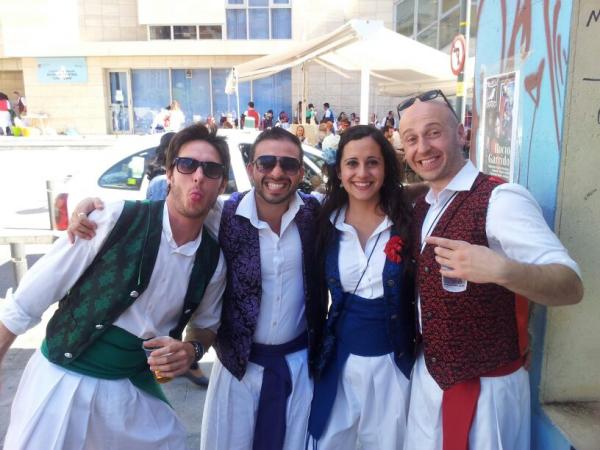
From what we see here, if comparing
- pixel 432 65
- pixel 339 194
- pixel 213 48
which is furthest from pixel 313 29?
pixel 339 194

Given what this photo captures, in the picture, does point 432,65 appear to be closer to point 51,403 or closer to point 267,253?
point 267,253

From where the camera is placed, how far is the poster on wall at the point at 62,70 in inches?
938

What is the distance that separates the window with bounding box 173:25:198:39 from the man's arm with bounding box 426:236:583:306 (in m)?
25.2

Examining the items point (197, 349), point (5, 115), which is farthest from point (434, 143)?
Answer: point (5, 115)

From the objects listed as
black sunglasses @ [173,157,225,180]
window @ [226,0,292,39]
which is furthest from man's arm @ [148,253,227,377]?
window @ [226,0,292,39]

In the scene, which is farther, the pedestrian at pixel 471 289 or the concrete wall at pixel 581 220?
the concrete wall at pixel 581 220

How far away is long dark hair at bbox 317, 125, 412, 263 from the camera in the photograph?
7.67 ft

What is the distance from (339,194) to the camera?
2535 millimetres

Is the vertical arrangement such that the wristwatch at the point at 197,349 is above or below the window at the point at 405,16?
below

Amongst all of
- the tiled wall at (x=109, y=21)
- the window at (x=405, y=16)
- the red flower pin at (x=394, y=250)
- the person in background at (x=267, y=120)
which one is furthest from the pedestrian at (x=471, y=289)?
the tiled wall at (x=109, y=21)

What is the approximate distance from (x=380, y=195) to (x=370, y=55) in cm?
703

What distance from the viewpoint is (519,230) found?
1.64 m

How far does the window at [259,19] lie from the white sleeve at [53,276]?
23.7 metres

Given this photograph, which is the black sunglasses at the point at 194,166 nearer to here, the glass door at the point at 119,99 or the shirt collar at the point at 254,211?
Result: the shirt collar at the point at 254,211
